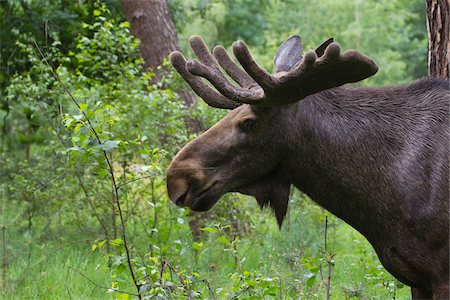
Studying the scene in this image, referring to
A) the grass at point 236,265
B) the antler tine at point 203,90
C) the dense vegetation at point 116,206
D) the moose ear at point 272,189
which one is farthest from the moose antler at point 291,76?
the grass at point 236,265

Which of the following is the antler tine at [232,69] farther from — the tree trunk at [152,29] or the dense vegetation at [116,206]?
the tree trunk at [152,29]

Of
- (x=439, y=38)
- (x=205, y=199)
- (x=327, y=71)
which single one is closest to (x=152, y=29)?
(x=439, y=38)

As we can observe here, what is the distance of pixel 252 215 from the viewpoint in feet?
30.4

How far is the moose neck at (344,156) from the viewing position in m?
4.65

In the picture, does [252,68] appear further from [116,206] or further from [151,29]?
[151,29]

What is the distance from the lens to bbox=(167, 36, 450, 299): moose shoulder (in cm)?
446

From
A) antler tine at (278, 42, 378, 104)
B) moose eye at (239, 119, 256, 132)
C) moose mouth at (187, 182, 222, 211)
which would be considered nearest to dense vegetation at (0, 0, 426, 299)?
moose mouth at (187, 182, 222, 211)

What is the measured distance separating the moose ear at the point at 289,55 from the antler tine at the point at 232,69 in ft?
0.64

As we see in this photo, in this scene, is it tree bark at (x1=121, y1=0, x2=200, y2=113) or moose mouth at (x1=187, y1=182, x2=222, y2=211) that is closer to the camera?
moose mouth at (x1=187, y1=182, x2=222, y2=211)

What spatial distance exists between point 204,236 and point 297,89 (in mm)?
4118

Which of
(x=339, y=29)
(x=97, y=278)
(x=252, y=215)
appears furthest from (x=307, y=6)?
(x=97, y=278)

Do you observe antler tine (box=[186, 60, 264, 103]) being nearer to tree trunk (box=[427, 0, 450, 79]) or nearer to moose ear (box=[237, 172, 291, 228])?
moose ear (box=[237, 172, 291, 228])

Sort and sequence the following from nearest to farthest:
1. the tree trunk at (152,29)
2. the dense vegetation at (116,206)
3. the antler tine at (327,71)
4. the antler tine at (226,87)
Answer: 1. the antler tine at (327,71)
2. the antler tine at (226,87)
3. the dense vegetation at (116,206)
4. the tree trunk at (152,29)

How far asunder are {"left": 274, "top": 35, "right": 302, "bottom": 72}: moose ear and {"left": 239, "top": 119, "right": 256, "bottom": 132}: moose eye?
444 mm
